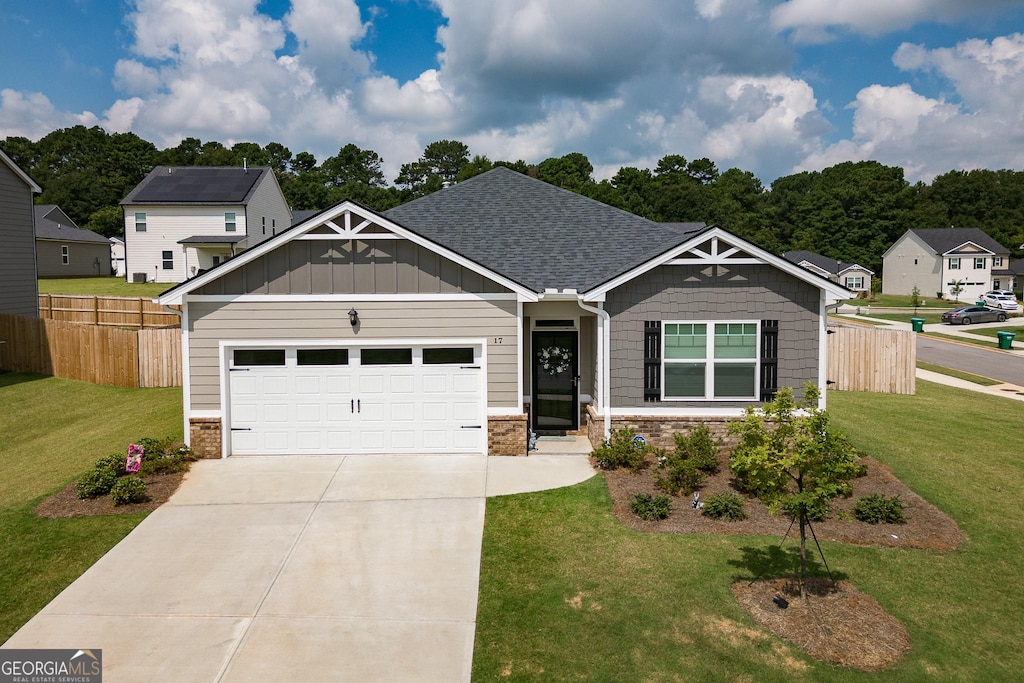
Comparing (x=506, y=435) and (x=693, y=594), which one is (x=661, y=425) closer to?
(x=506, y=435)

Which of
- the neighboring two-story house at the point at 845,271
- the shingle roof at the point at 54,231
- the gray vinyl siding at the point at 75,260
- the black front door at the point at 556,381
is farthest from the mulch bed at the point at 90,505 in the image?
the neighboring two-story house at the point at 845,271

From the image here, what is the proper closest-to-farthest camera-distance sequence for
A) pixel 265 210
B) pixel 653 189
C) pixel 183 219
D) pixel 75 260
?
pixel 183 219 < pixel 265 210 < pixel 75 260 < pixel 653 189

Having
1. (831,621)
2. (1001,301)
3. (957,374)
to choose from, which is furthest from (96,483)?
(1001,301)

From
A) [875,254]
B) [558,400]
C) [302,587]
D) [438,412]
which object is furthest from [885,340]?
[875,254]

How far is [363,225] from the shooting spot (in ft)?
37.9

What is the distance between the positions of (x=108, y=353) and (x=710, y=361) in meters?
16.0

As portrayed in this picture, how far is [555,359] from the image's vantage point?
13375 millimetres

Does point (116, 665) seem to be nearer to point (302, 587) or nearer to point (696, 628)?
point (302, 587)

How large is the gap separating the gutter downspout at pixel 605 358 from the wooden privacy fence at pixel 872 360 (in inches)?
411

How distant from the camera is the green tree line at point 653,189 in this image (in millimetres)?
72812

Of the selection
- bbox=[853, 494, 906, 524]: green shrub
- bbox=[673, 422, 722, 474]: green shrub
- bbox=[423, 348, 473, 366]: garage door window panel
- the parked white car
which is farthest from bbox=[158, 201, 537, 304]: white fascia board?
the parked white car

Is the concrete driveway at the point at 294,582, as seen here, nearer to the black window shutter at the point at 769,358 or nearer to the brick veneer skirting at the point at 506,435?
the brick veneer skirting at the point at 506,435

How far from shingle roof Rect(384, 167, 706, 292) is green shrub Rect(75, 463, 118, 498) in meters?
6.77

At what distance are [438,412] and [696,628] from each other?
669cm
